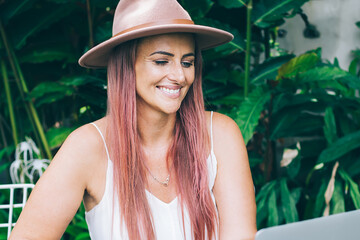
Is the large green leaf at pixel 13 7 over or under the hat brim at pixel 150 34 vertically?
over

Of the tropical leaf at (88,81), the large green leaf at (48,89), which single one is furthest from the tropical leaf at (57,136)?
the tropical leaf at (88,81)

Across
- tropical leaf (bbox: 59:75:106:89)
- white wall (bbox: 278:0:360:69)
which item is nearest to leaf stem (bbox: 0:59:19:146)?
tropical leaf (bbox: 59:75:106:89)

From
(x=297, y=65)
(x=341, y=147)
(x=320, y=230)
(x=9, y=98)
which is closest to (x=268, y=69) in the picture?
(x=297, y=65)

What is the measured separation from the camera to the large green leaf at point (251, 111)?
2266mm

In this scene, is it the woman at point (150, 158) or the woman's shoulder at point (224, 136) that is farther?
the woman's shoulder at point (224, 136)

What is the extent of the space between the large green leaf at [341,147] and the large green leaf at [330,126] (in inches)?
2.7

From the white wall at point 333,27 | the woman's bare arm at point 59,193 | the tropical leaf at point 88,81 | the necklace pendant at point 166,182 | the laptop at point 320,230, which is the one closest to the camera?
the laptop at point 320,230

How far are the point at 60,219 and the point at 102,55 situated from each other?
1.85 feet

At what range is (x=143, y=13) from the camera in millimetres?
1398

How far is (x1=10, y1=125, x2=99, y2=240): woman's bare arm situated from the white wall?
7.44 feet

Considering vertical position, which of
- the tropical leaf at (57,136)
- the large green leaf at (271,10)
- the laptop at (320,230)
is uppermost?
the large green leaf at (271,10)

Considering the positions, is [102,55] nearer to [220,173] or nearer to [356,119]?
[220,173]

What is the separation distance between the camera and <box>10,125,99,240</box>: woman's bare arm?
134 cm

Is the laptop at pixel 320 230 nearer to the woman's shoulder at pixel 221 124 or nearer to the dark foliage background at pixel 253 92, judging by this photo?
the woman's shoulder at pixel 221 124
